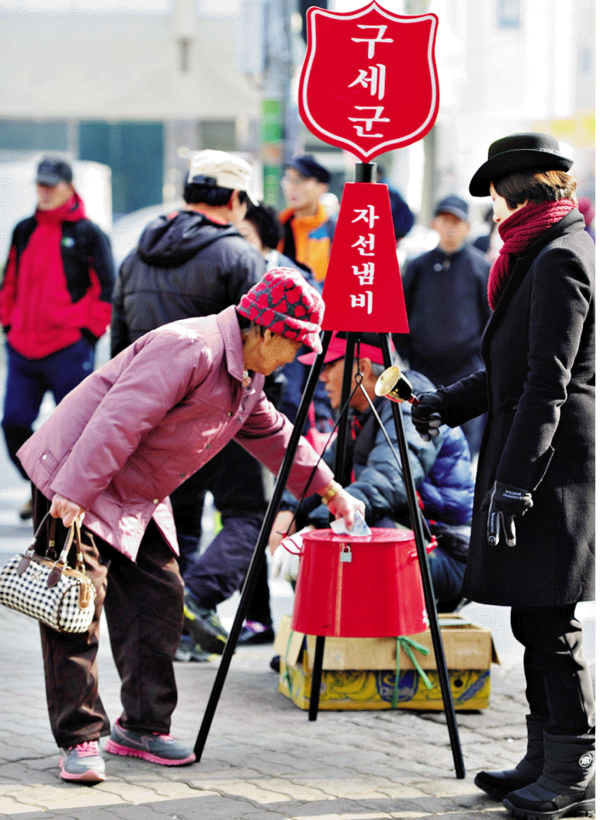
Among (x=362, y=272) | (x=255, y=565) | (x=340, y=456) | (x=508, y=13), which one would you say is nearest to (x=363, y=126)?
(x=362, y=272)

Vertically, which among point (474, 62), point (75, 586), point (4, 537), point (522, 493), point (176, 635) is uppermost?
point (474, 62)

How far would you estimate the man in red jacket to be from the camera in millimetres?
7312

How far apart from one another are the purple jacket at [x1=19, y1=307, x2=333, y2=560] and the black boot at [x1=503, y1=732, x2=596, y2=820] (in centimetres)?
136

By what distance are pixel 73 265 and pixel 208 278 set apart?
8.55ft

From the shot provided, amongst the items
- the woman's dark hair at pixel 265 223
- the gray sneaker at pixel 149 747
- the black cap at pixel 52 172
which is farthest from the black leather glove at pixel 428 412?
the black cap at pixel 52 172

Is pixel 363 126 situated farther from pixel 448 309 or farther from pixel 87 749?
pixel 448 309

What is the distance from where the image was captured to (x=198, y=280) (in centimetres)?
506

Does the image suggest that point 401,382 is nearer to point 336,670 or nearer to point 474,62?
point 336,670

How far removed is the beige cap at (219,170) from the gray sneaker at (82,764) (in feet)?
8.07

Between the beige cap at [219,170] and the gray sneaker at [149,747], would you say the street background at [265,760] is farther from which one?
the beige cap at [219,170]

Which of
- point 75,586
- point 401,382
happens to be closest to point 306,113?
point 401,382

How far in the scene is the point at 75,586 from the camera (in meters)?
3.54

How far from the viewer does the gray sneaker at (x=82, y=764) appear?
3.64 metres

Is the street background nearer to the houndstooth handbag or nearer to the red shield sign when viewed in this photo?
the houndstooth handbag
